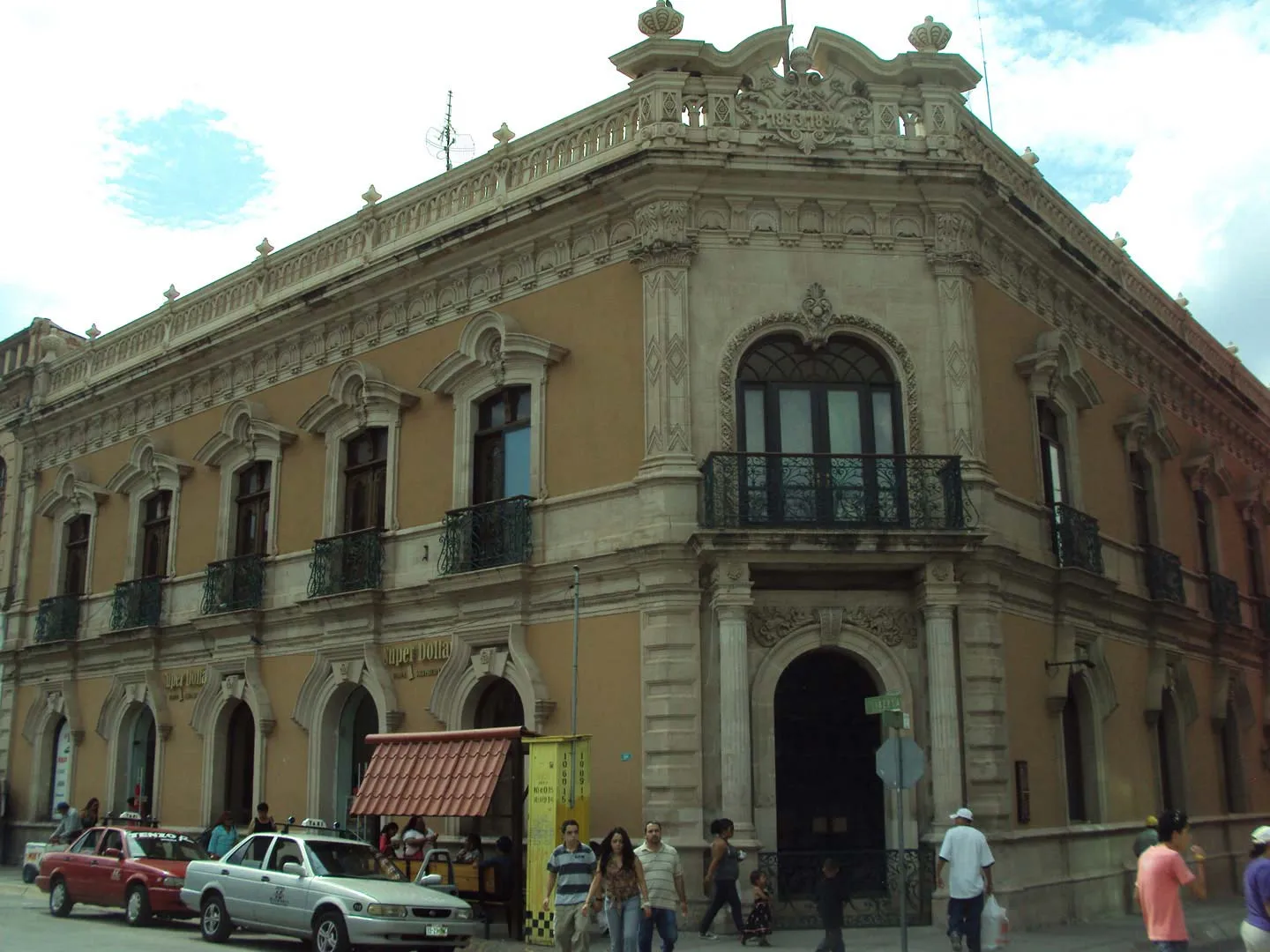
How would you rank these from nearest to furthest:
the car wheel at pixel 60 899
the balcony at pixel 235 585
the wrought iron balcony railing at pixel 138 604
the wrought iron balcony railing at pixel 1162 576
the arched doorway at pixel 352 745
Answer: the car wheel at pixel 60 899, the arched doorway at pixel 352 745, the wrought iron balcony railing at pixel 1162 576, the balcony at pixel 235 585, the wrought iron balcony railing at pixel 138 604

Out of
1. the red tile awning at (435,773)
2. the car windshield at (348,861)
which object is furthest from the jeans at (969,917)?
the car windshield at (348,861)

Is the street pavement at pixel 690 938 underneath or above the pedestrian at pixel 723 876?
underneath

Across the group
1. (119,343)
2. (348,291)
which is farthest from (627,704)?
(119,343)

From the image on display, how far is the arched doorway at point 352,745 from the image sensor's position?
22.4m

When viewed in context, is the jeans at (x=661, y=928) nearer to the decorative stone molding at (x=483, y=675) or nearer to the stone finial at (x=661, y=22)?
the decorative stone molding at (x=483, y=675)

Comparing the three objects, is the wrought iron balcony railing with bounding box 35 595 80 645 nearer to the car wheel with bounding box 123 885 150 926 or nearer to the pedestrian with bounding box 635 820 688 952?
the car wheel with bounding box 123 885 150 926

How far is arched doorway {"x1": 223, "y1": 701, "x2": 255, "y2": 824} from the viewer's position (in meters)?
24.3

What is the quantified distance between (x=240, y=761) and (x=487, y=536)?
326 inches

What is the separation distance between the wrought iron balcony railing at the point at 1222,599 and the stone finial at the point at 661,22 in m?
15.8

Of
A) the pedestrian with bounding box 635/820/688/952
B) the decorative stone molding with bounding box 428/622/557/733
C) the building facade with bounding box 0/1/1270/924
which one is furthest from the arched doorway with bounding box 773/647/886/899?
the pedestrian with bounding box 635/820/688/952

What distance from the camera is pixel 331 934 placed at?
14742 millimetres

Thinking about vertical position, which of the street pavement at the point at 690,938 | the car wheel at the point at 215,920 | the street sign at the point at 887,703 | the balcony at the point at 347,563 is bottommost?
the street pavement at the point at 690,938

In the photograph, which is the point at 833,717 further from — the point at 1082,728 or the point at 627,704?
the point at 1082,728

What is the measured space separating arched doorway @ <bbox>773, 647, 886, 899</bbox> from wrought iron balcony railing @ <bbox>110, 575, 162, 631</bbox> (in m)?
14.1
